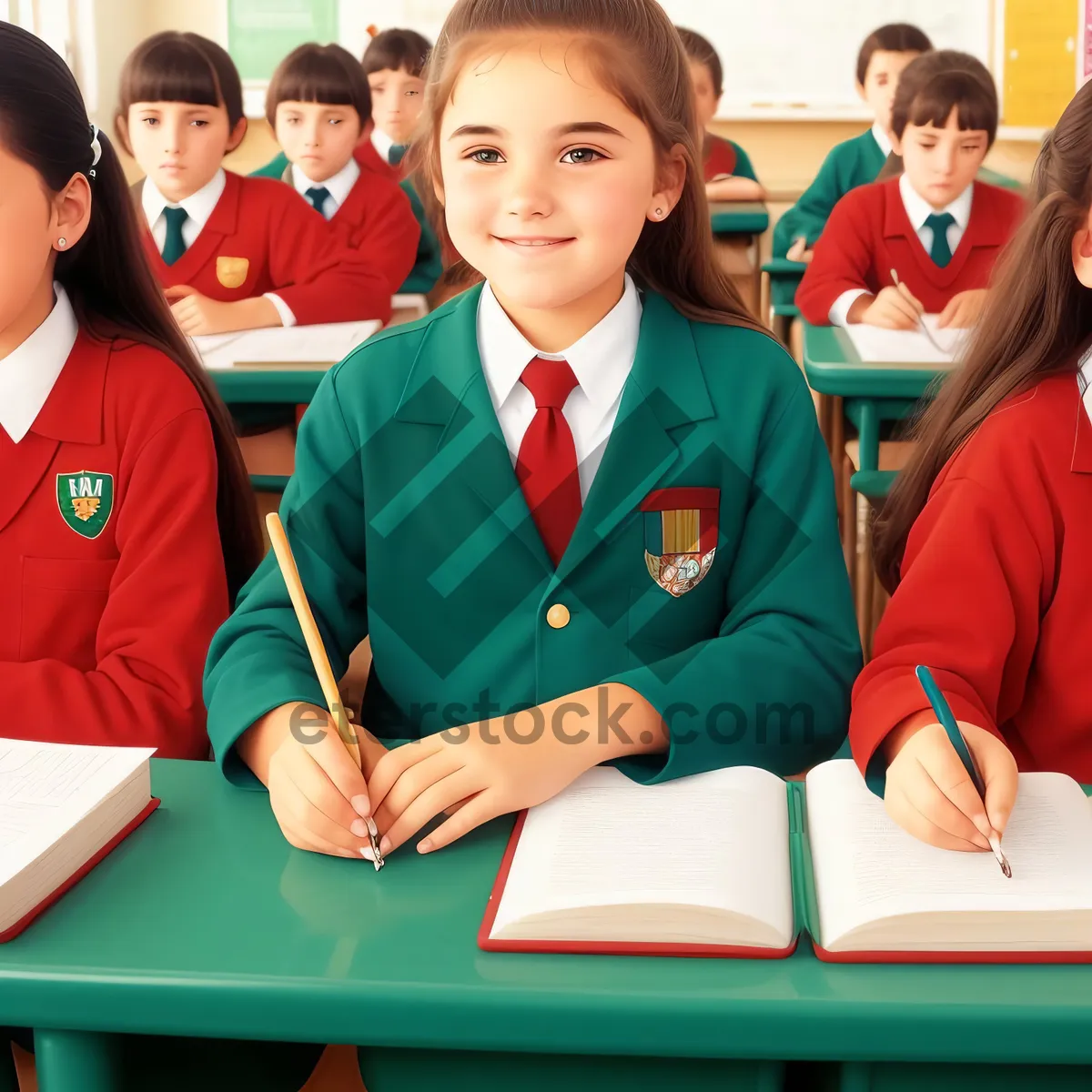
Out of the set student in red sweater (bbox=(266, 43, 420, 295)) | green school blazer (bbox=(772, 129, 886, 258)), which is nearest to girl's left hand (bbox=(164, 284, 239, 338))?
student in red sweater (bbox=(266, 43, 420, 295))

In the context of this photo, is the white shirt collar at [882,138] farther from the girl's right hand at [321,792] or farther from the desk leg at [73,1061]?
the desk leg at [73,1061]

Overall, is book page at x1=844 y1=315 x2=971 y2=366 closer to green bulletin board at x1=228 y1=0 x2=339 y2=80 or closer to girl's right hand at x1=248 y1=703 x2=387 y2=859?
girl's right hand at x1=248 y1=703 x2=387 y2=859

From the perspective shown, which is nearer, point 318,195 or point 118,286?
point 118,286

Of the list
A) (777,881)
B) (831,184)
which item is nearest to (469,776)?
(777,881)

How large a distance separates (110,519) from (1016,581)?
2.81ft

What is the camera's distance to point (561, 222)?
1.05 metres

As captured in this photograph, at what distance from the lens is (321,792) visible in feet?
2.80

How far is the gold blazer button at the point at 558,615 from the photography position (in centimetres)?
113

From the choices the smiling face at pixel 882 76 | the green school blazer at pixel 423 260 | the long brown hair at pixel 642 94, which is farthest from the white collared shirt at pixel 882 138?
the long brown hair at pixel 642 94

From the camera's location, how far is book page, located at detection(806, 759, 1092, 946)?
2.40ft

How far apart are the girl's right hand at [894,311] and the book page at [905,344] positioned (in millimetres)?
32

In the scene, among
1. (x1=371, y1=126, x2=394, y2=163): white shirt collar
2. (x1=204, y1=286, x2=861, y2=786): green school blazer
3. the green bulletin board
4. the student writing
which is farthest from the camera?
the green bulletin board

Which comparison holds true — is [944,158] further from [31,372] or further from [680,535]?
[31,372]

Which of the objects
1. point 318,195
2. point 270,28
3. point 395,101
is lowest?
point 318,195
